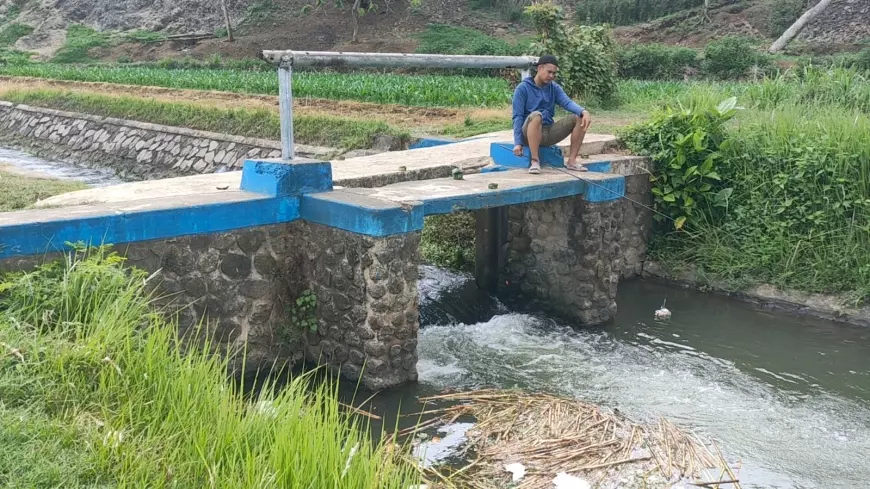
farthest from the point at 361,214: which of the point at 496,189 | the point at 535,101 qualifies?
the point at 535,101

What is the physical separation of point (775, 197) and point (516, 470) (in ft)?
17.0

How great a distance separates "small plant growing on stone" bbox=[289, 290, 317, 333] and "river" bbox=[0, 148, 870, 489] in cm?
92

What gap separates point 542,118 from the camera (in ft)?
25.7

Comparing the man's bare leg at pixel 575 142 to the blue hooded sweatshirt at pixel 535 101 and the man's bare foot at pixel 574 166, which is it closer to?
Result: the man's bare foot at pixel 574 166

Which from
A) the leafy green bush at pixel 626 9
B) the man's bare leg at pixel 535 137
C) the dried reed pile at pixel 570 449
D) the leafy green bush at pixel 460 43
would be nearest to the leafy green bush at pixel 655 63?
the leafy green bush at pixel 460 43

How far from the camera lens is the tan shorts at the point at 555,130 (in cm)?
786

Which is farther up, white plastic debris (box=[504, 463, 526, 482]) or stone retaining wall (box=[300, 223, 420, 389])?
stone retaining wall (box=[300, 223, 420, 389])

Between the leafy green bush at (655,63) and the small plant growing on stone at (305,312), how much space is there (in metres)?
19.6

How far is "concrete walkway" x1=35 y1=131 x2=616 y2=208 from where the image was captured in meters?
6.77

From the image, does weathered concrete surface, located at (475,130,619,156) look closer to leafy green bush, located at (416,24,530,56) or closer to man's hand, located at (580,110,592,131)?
man's hand, located at (580,110,592,131)

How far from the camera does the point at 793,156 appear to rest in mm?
8422

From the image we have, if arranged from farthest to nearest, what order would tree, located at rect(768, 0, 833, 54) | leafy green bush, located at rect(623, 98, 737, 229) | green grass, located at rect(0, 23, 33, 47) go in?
green grass, located at rect(0, 23, 33, 47)
tree, located at rect(768, 0, 833, 54)
leafy green bush, located at rect(623, 98, 737, 229)

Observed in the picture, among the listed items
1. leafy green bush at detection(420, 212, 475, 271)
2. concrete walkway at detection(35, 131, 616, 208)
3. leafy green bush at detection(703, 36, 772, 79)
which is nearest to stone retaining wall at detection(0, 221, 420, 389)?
concrete walkway at detection(35, 131, 616, 208)

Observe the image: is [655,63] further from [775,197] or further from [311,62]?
[311,62]
